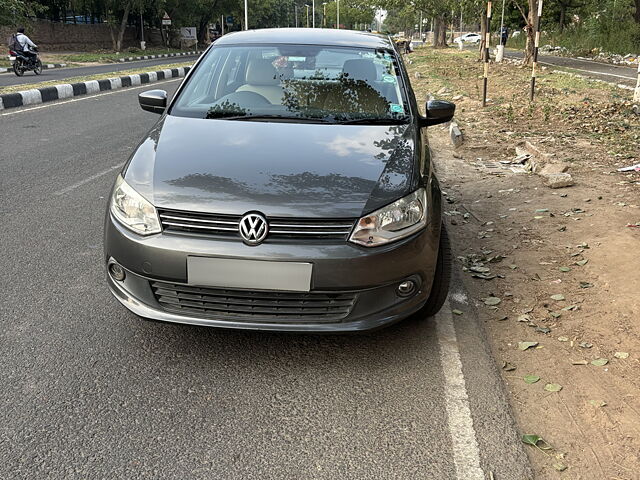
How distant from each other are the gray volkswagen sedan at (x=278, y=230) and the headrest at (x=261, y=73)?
0.83 m

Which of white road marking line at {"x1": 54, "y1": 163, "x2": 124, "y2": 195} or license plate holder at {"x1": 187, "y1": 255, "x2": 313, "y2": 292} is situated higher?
license plate holder at {"x1": 187, "y1": 255, "x2": 313, "y2": 292}

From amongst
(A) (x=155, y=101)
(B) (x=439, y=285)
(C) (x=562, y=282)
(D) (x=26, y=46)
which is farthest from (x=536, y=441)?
(D) (x=26, y=46)

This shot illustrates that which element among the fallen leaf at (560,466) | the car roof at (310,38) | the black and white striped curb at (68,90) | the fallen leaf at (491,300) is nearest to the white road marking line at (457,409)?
the fallen leaf at (560,466)

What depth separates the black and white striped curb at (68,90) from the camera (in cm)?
1284

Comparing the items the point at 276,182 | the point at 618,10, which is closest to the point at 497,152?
the point at 276,182

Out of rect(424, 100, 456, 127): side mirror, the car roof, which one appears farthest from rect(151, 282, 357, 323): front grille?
the car roof

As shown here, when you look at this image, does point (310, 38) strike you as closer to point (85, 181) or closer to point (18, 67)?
point (85, 181)

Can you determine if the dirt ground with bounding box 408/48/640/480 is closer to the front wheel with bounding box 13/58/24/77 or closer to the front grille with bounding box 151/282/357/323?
the front grille with bounding box 151/282/357/323

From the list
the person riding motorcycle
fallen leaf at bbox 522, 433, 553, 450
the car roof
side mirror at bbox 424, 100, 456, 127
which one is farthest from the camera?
the person riding motorcycle

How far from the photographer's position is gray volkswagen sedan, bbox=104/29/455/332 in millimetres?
2721

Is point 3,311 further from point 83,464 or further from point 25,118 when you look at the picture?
point 25,118

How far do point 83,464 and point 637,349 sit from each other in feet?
8.62

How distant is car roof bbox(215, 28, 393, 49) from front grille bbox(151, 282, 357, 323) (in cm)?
237

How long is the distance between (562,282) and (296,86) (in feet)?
7.03
